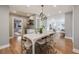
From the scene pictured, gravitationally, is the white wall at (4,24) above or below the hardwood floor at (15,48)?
above

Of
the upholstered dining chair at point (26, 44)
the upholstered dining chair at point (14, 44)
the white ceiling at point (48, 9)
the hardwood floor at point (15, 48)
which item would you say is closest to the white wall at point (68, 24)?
the white ceiling at point (48, 9)

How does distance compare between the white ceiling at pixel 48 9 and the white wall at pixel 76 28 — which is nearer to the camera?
the white ceiling at pixel 48 9

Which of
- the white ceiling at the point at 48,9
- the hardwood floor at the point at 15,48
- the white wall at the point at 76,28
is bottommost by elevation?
the hardwood floor at the point at 15,48

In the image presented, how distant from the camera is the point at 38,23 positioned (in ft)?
8.73

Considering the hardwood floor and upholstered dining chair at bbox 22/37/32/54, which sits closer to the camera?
the hardwood floor

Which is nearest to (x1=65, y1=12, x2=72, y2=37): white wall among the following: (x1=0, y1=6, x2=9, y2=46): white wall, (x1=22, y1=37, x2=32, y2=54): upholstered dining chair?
(x1=22, y1=37, x2=32, y2=54): upholstered dining chair

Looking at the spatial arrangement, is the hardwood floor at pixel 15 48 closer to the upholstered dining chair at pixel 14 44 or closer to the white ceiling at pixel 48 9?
the upholstered dining chair at pixel 14 44

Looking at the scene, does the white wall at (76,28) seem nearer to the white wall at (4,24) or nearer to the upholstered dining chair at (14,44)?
the upholstered dining chair at (14,44)

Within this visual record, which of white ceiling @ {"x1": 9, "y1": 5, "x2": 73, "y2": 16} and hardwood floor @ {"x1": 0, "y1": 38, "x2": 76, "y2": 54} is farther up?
white ceiling @ {"x1": 9, "y1": 5, "x2": 73, "y2": 16}

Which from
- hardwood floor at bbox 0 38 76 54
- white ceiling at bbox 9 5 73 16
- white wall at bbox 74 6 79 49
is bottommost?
hardwood floor at bbox 0 38 76 54

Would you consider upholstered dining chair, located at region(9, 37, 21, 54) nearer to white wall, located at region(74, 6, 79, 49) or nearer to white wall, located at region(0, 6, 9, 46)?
white wall, located at region(0, 6, 9, 46)

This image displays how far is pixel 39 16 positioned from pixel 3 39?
1.00 m
